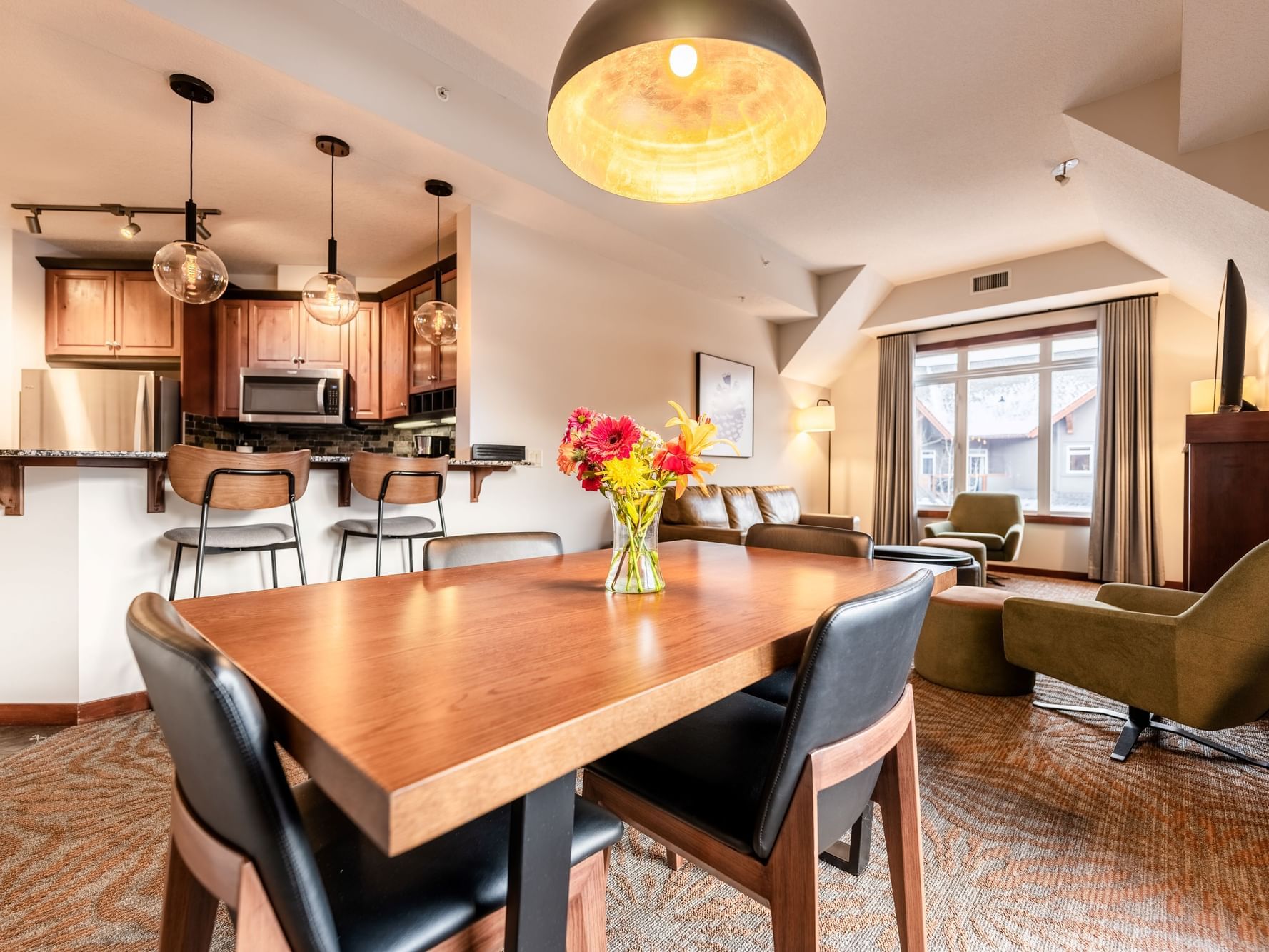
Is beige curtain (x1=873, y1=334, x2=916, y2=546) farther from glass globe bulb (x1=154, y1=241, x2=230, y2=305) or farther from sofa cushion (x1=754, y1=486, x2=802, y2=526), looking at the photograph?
glass globe bulb (x1=154, y1=241, x2=230, y2=305)

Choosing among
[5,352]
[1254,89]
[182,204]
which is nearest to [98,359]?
[5,352]

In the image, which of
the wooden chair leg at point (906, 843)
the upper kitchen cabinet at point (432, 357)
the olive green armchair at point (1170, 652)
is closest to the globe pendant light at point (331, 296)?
the upper kitchen cabinet at point (432, 357)

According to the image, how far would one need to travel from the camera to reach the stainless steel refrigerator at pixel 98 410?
4164mm

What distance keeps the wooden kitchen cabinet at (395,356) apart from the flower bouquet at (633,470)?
148 inches

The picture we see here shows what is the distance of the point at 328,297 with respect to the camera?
118 inches

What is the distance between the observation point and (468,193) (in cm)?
341

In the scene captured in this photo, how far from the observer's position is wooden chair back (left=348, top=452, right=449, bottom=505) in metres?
2.64

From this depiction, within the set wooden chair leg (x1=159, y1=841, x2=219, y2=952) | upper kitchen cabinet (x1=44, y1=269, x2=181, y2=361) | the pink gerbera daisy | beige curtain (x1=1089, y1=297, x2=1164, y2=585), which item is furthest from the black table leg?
beige curtain (x1=1089, y1=297, x2=1164, y2=585)

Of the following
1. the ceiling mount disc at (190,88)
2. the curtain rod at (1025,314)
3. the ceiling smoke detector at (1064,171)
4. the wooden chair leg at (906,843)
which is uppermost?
the ceiling smoke detector at (1064,171)

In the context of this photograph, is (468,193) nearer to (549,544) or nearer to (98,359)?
(549,544)

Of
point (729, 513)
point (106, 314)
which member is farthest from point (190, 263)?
point (729, 513)

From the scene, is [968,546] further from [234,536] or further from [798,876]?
[234,536]

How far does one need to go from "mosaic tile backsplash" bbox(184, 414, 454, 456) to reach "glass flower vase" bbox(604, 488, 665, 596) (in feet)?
13.4

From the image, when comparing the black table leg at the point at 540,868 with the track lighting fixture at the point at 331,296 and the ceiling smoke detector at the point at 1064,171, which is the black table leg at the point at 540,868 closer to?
the track lighting fixture at the point at 331,296
